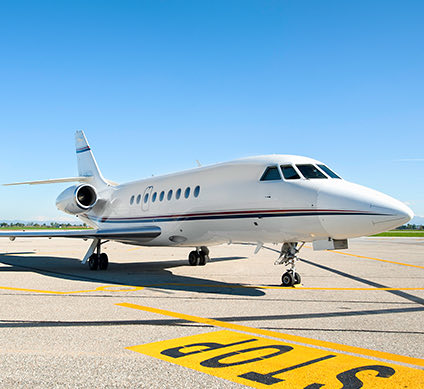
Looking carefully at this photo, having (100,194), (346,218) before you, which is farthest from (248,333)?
(100,194)

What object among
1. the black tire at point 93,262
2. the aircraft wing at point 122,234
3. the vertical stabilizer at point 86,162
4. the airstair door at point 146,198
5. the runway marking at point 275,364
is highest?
the vertical stabilizer at point 86,162

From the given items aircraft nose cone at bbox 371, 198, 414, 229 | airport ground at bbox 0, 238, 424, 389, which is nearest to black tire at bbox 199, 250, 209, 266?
airport ground at bbox 0, 238, 424, 389

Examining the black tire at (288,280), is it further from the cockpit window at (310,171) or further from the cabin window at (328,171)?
the cabin window at (328,171)

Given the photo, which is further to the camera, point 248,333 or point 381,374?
point 248,333

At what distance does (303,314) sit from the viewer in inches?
241

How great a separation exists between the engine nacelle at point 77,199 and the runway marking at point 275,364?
11.9m

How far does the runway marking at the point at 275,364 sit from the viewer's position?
11.2 feet

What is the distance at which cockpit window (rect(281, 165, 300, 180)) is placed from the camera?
366 inches

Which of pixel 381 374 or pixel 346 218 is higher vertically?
pixel 346 218

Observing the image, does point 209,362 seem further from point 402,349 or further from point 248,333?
point 402,349

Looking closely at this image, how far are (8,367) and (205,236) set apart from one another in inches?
304

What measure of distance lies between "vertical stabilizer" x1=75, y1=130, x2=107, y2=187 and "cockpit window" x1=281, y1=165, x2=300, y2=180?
11.0m

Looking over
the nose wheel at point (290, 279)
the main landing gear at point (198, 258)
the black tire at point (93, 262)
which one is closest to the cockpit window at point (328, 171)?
the nose wheel at point (290, 279)

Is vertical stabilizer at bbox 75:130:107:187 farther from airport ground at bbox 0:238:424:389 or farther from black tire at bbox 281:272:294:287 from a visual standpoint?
black tire at bbox 281:272:294:287
